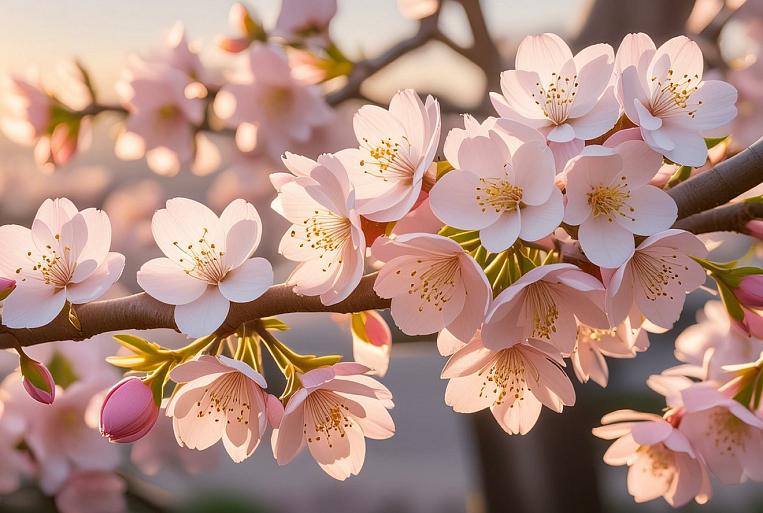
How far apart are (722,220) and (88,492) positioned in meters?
1.09

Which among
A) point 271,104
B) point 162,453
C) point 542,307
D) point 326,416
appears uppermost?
point 542,307

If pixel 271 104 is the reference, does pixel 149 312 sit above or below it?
above

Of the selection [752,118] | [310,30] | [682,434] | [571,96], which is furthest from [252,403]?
[752,118]

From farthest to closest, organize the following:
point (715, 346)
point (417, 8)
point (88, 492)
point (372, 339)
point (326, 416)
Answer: point (417, 8) < point (88, 492) < point (715, 346) < point (372, 339) < point (326, 416)

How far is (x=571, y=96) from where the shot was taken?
2.12 feet

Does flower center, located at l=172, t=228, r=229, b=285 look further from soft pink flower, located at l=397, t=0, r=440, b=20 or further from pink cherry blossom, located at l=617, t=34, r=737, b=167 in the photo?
soft pink flower, located at l=397, t=0, r=440, b=20

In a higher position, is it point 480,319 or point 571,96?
point 571,96

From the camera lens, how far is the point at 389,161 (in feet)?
2.12

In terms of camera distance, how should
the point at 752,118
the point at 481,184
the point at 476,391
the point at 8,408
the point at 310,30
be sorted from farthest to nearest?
the point at 752,118 < the point at 310,30 < the point at 8,408 < the point at 476,391 < the point at 481,184

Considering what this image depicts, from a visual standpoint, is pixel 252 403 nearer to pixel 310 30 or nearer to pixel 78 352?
pixel 78 352

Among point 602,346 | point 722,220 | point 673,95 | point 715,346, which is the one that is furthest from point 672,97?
point 715,346

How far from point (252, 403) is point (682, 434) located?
457mm

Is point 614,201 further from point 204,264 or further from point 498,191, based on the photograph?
point 204,264

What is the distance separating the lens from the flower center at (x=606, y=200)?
1.98ft
